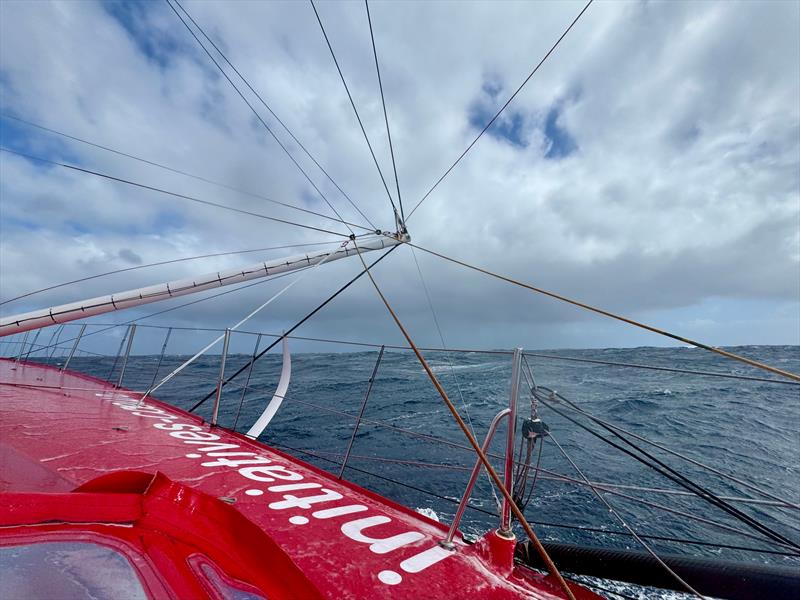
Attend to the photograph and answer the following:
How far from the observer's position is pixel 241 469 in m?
3.46

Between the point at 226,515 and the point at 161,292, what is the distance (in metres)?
5.02

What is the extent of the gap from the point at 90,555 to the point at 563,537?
481 cm

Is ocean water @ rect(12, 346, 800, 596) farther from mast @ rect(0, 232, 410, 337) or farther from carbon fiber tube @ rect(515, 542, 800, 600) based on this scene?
mast @ rect(0, 232, 410, 337)

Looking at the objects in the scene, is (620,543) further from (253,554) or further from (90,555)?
(90,555)

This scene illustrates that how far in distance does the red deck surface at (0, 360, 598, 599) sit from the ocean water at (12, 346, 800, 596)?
0.56m

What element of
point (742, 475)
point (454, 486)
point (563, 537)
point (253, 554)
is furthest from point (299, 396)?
point (253, 554)

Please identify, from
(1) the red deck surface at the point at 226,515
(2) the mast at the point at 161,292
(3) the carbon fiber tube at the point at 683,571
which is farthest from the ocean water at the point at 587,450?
(2) the mast at the point at 161,292

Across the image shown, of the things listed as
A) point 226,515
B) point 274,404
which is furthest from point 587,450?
point 226,515

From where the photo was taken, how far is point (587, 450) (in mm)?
7668

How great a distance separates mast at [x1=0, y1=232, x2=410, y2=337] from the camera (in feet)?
15.9

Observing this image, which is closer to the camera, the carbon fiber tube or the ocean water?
the carbon fiber tube

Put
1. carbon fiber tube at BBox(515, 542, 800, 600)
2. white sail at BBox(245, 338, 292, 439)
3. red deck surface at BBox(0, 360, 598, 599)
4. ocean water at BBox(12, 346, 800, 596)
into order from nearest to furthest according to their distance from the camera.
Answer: red deck surface at BBox(0, 360, 598, 599) < carbon fiber tube at BBox(515, 542, 800, 600) < ocean water at BBox(12, 346, 800, 596) < white sail at BBox(245, 338, 292, 439)

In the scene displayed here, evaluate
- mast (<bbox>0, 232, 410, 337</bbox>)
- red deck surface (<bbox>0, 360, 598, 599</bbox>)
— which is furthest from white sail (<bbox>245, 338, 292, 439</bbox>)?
mast (<bbox>0, 232, 410, 337</bbox>)

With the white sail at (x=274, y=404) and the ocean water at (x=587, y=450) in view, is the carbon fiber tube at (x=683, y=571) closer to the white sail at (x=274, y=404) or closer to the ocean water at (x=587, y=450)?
the ocean water at (x=587, y=450)
